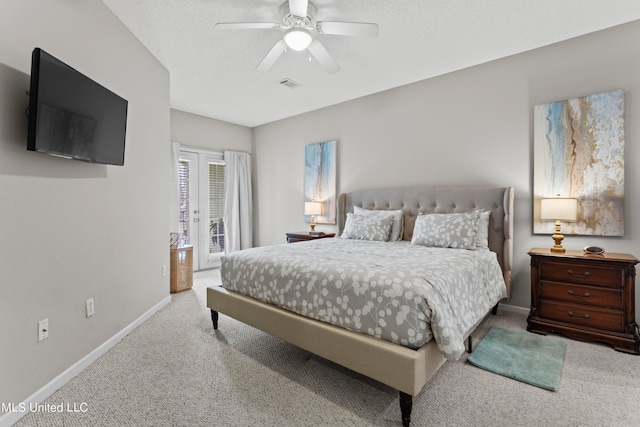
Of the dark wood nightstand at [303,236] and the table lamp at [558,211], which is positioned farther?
the dark wood nightstand at [303,236]

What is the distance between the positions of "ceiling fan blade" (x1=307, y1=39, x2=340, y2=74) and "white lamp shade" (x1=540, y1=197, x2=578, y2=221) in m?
2.29

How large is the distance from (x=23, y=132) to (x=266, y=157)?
426 centimetres

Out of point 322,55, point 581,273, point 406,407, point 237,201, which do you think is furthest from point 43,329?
point 237,201

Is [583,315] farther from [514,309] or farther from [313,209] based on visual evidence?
[313,209]

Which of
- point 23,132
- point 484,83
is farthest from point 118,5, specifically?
point 484,83

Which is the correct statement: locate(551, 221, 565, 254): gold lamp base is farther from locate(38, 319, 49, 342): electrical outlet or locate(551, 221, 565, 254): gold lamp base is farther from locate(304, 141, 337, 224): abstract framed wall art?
locate(38, 319, 49, 342): electrical outlet

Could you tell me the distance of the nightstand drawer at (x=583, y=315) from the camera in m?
2.42

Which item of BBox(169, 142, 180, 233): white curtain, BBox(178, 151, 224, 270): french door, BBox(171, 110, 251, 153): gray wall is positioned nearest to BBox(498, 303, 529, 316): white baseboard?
BBox(178, 151, 224, 270): french door

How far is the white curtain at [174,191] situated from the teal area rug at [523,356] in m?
4.45

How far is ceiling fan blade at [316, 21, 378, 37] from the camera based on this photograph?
Result: 2.26 metres

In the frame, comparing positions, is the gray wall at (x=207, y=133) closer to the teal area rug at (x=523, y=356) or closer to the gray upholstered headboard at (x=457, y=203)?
the gray upholstered headboard at (x=457, y=203)

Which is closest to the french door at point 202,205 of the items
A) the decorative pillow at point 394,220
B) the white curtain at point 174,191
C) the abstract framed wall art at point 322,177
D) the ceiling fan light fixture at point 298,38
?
the white curtain at point 174,191

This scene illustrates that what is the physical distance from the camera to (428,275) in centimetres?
185

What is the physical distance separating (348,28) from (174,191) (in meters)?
3.80
